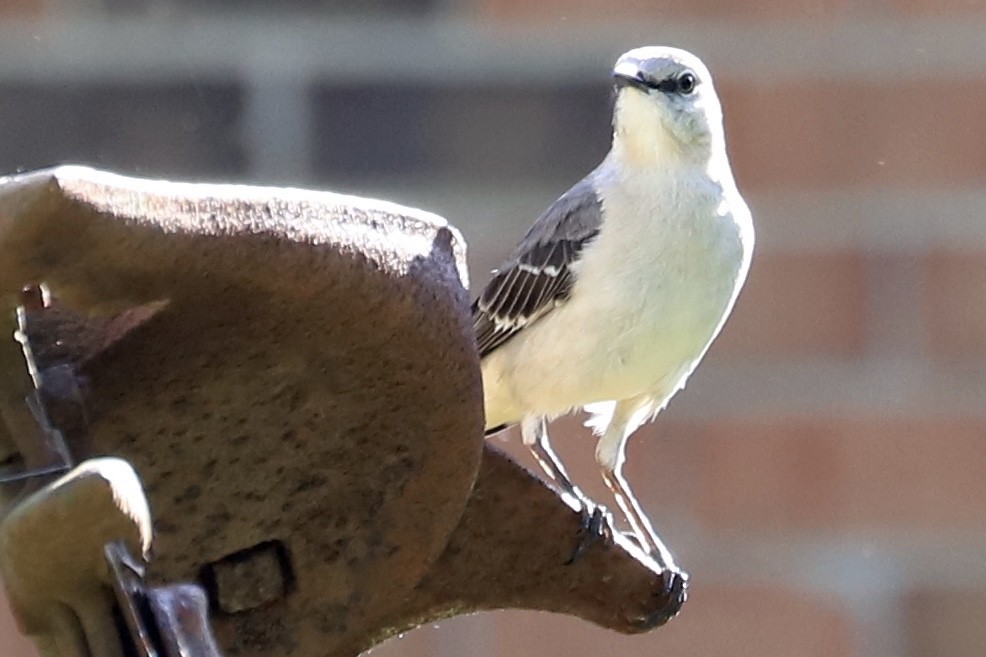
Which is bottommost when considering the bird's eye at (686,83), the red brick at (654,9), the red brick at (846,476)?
the red brick at (846,476)

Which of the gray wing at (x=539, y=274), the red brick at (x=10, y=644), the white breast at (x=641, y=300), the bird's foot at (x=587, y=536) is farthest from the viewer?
the red brick at (x=10, y=644)

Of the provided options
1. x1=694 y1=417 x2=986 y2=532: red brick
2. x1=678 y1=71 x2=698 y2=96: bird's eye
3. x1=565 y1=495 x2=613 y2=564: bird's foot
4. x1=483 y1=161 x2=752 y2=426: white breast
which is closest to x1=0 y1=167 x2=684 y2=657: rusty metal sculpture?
x1=565 y1=495 x2=613 y2=564: bird's foot

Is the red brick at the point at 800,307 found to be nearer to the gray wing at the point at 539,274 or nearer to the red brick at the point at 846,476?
the red brick at the point at 846,476

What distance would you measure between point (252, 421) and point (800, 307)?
4.72ft

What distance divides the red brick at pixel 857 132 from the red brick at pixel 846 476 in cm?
26

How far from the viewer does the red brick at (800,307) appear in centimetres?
209

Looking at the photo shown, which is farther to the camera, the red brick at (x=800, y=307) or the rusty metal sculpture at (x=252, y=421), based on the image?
the red brick at (x=800, y=307)

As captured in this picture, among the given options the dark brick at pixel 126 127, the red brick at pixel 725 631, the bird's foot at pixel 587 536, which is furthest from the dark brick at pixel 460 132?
the bird's foot at pixel 587 536

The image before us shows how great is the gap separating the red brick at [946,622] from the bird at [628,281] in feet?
1.75

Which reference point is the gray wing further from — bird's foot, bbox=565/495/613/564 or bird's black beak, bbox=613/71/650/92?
bird's foot, bbox=565/495/613/564

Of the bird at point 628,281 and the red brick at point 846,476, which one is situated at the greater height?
the bird at point 628,281

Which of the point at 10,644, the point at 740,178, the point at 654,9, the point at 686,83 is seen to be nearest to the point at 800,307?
the point at 740,178

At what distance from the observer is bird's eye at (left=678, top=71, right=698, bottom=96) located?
1.71 m

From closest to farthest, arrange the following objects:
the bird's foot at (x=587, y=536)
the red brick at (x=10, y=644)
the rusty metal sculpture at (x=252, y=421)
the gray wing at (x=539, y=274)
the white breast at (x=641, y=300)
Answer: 1. the rusty metal sculpture at (x=252, y=421)
2. the bird's foot at (x=587, y=536)
3. the white breast at (x=641, y=300)
4. the gray wing at (x=539, y=274)
5. the red brick at (x=10, y=644)
